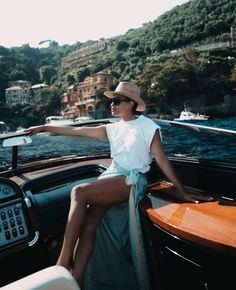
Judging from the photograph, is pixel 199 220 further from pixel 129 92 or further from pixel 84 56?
pixel 84 56

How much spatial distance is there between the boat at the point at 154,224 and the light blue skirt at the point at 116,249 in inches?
5.0

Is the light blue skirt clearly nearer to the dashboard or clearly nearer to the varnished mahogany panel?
the varnished mahogany panel

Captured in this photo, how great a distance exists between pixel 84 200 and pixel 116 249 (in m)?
0.43

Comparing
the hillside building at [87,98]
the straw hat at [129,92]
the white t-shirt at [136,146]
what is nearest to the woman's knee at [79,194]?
the white t-shirt at [136,146]

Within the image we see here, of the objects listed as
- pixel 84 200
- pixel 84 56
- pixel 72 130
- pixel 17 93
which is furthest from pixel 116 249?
pixel 84 56

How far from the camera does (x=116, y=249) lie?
7.24 ft

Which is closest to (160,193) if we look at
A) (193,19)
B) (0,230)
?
(0,230)

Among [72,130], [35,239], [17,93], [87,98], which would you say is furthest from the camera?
[17,93]

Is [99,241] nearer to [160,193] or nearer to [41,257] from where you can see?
[41,257]

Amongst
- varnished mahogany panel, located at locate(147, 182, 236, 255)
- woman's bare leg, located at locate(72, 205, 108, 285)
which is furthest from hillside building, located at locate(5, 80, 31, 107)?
varnished mahogany panel, located at locate(147, 182, 236, 255)

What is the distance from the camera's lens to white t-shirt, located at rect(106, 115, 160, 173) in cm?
219

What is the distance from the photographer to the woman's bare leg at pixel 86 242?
192 centimetres

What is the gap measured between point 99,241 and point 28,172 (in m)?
0.90

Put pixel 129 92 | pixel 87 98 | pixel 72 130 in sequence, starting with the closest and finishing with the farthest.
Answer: pixel 129 92, pixel 72 130, pixel 87 98
